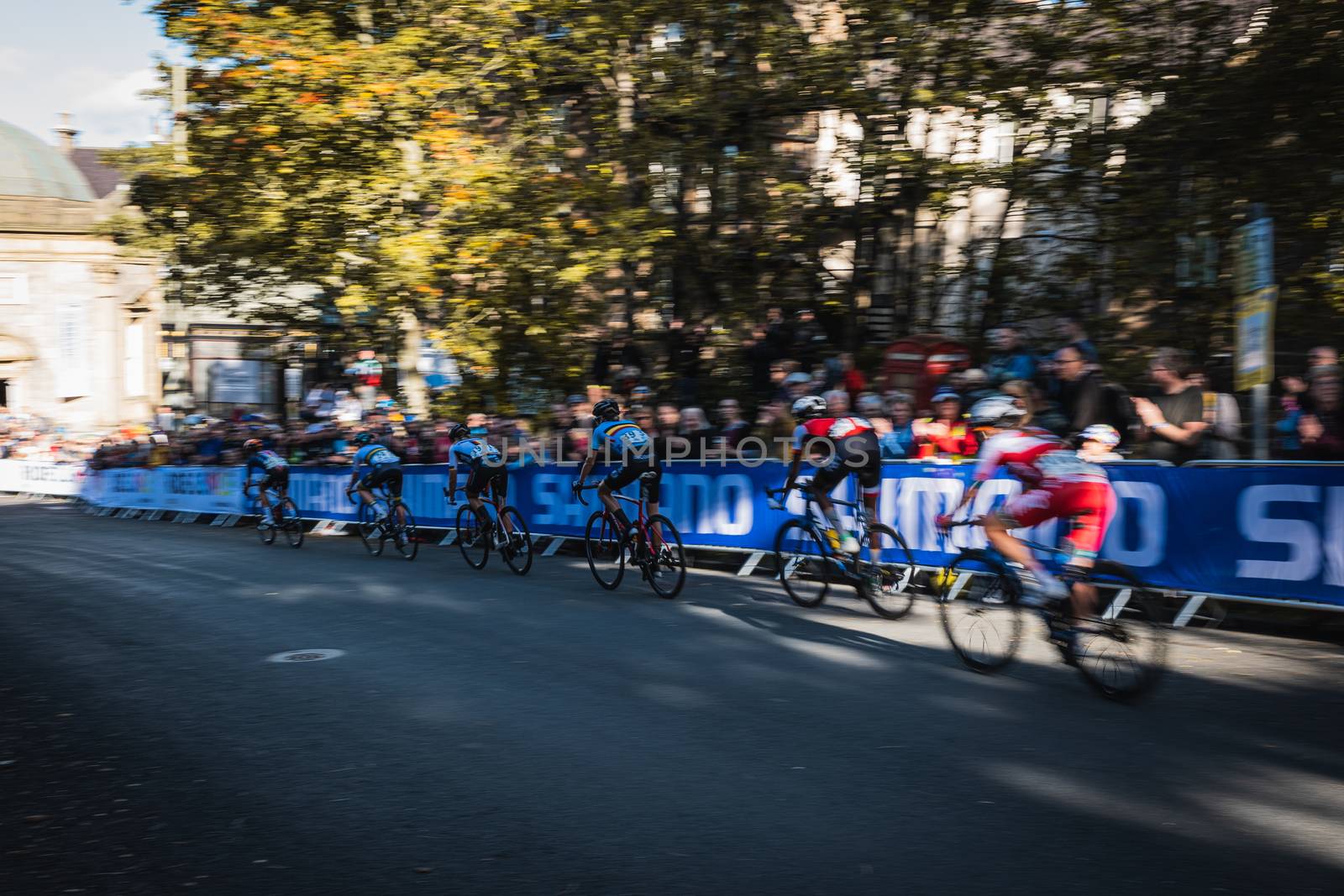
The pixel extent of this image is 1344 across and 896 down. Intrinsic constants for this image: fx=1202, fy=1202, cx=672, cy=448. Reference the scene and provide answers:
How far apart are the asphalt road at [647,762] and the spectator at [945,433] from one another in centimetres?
245

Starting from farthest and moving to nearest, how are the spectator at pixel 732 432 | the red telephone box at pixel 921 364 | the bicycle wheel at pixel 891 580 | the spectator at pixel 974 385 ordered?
the red telephone box at pixel 921 364 → the spectator at pixel 732 432 → the spectator at pixel 974 385 → the bicycle wheel at pixel 891 580

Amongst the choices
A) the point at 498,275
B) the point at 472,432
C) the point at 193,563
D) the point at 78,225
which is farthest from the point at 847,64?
the point at 78,225

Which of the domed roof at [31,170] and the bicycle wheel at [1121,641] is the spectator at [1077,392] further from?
the domed roof at [31,170]

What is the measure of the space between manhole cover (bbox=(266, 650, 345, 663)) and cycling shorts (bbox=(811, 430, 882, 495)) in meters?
4.50

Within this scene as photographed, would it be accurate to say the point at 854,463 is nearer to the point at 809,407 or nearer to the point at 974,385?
the point at 809,407

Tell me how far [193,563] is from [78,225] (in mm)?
47048

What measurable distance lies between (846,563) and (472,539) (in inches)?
234

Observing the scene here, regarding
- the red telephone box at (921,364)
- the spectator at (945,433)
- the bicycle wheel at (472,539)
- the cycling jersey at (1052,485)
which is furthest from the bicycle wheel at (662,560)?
the red telephone box at (921,364)

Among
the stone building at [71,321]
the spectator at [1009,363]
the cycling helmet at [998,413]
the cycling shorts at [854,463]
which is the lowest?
the cycling shorts at [854,463]

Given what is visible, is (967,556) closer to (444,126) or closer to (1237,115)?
(1237,115)

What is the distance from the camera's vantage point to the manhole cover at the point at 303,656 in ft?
29.4

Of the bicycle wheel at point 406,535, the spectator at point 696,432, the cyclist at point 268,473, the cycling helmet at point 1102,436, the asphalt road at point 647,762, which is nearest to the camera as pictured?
the asphalt road at point 647,762

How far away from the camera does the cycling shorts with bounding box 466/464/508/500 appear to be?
14.9m

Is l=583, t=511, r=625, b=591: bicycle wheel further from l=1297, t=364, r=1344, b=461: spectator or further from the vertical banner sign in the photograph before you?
l=1297, t=364, r=1344, b=461: spectator
